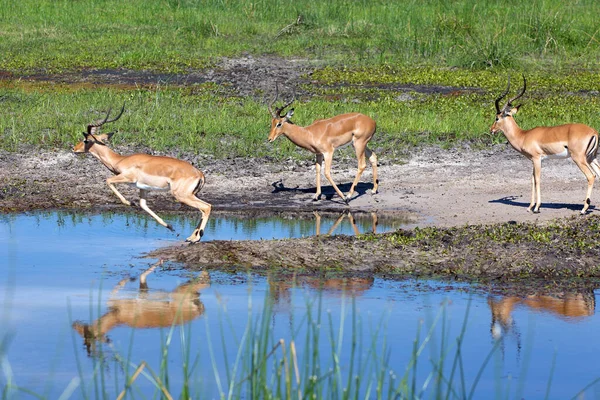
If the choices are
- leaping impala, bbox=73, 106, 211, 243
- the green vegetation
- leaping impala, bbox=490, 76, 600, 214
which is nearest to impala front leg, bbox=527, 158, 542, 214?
leaping impala, bbox=490, 76, 600, 214

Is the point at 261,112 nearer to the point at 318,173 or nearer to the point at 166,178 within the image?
the point at 318,173

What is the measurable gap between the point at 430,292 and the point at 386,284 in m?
0.48

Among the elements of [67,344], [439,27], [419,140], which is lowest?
[67,344]

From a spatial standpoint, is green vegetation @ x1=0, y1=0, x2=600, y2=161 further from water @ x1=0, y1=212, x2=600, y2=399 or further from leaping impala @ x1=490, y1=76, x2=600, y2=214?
water @ x1=0, y1=212, x2=600, y2=399

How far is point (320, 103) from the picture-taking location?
17.9 metres

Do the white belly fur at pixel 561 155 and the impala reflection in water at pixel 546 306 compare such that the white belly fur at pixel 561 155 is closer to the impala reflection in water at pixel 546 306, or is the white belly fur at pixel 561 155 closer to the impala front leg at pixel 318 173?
the impala front leg at pixel 318 173

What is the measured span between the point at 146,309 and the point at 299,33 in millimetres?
17336

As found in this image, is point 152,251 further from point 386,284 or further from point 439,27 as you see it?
point 439,27

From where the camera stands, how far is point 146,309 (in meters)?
8.27

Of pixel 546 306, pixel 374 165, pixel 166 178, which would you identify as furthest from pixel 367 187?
pixel 546 306

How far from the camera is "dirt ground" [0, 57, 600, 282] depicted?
1277 centimetres

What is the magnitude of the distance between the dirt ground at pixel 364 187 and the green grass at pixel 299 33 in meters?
6.86

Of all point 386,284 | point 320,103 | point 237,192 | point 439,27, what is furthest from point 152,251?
point 439,27

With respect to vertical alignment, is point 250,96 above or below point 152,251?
above
